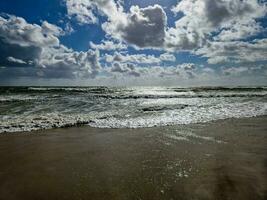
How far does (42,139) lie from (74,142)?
48.4 inches

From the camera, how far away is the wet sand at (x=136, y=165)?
151 inches

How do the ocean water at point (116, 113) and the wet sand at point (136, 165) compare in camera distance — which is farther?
the ocean water at point (116, 113)

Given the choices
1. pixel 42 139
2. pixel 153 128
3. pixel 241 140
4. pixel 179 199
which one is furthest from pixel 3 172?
pixel 241 140

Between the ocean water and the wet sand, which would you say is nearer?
the wet sand

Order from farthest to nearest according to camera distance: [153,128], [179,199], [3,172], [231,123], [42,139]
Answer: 1. [231,123]
2. [153,128]
3. [42,139]
4. [3,172]
5. [179,199]

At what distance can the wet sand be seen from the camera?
3.85 metres

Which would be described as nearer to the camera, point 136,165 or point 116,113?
point 136,165

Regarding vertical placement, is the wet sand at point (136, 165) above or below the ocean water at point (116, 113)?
above

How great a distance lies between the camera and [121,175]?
452 centimetres

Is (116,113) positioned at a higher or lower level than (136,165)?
lower

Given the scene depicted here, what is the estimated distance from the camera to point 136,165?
5051 mm

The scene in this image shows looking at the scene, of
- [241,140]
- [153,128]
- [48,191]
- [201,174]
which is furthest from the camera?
[153,128]

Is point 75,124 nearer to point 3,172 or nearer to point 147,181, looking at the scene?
point 3,172

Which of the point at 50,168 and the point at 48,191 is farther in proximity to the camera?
the point at 50,168
